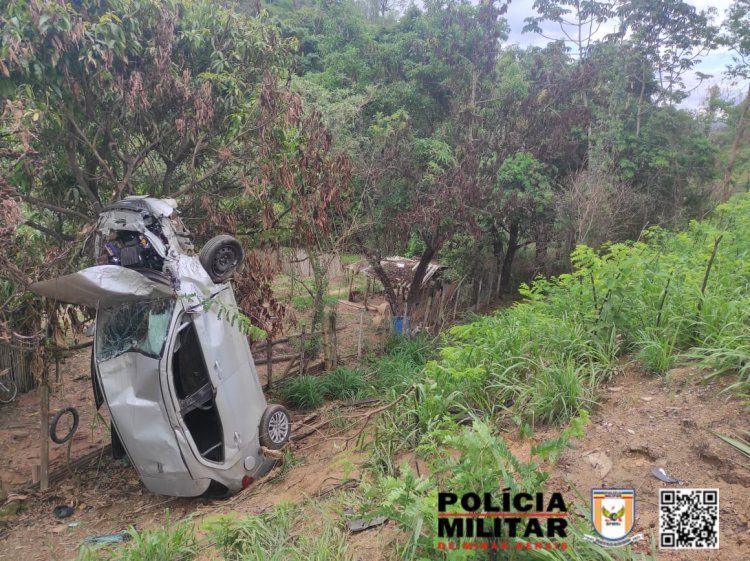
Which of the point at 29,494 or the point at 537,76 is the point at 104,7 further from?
the point at 537,76

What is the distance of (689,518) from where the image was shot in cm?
234

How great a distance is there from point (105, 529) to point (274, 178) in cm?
420

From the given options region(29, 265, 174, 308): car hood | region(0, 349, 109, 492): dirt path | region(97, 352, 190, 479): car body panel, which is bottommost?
region(0, 349, 109, 492): dirt path

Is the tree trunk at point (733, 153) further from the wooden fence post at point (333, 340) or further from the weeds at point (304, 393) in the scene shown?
the weeds at point (304, 393)

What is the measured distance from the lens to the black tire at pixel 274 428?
16.0 feet

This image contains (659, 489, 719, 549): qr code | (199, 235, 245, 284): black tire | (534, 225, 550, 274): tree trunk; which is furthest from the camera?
(534, 225, 550, 274): tree trunk

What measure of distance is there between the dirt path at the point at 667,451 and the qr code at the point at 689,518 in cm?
3

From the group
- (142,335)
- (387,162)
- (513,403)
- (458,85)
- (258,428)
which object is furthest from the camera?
(458,85)

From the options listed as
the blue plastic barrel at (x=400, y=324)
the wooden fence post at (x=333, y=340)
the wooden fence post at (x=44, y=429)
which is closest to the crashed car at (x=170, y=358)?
the wooden fence post at (x=44, y=429)

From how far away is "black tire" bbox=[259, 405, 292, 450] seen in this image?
16.0ft

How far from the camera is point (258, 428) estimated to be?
4852mm

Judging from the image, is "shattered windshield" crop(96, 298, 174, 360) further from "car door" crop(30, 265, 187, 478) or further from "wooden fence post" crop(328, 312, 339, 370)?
"wooden fence post" crop(328, 312, 339, 370)

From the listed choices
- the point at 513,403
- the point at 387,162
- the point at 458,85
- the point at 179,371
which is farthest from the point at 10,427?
the point at 458,85

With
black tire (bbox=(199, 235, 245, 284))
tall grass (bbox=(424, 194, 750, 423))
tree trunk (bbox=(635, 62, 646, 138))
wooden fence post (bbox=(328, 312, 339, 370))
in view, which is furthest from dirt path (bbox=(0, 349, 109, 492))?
tree trunk (bbox=(635, 62, 646, 138))
